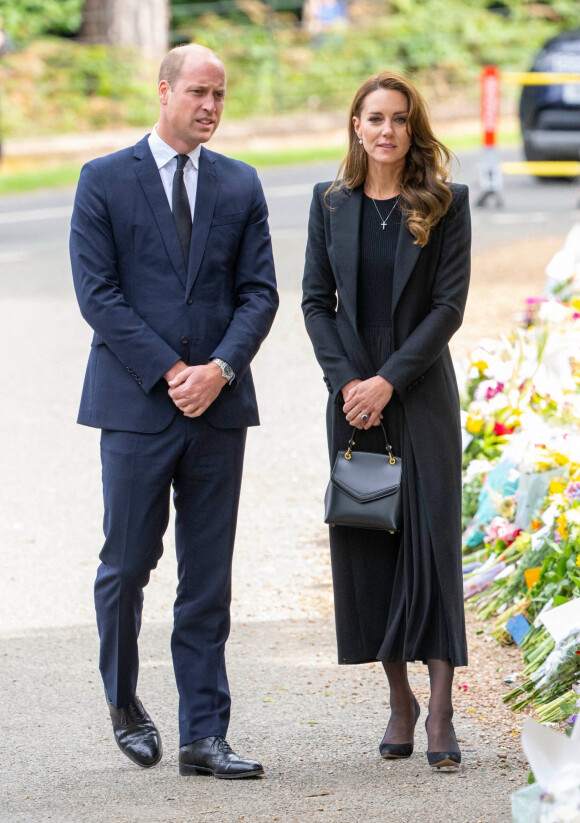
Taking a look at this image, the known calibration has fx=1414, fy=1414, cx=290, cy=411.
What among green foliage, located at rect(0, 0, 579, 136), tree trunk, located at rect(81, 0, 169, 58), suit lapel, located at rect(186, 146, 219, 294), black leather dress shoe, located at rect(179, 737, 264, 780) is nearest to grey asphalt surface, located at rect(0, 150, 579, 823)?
black leather dress shoe, located at rect(179, 737, 264, 780)

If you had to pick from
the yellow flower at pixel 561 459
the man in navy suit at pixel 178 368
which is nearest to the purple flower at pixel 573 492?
the yellow flower at pixel 561 459

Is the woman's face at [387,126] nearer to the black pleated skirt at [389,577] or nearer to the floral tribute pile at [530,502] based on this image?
the black pleated skirt at [389,577]

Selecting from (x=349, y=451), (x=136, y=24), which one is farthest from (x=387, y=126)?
(x=136, y=24)

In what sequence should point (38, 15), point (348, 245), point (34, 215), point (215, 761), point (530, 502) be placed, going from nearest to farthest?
point (215, 761), point (348, 245), point (530, 502), point (34, 215), point (38, 15)

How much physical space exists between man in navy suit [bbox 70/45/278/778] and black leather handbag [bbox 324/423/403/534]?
293mm

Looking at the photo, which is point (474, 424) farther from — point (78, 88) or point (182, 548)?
point (78, 88)

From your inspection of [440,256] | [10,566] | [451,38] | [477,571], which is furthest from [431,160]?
[451,38]

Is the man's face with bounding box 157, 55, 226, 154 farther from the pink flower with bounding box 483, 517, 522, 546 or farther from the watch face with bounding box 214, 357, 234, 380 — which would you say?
the pink flower with bounding box 483, 517, 522, 546

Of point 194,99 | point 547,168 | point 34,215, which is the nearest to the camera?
point 194,99

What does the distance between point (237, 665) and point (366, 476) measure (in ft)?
4.11

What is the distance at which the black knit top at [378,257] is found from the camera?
13.5ft

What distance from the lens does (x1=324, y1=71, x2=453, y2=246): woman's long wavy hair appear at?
13.2 feet

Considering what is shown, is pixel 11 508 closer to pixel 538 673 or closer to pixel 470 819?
pixel 538 673

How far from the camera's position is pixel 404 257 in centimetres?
406
